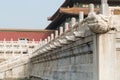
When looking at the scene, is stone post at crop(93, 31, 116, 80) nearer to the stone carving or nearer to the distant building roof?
the stone carving

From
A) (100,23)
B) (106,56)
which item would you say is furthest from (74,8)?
(100,23)

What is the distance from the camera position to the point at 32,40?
41.8 m

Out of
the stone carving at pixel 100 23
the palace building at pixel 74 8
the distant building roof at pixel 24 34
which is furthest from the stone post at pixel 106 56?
the distant building roof at pixel 24 34

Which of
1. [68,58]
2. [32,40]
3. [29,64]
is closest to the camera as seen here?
[68,58]

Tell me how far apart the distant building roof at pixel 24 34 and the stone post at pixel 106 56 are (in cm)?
3381

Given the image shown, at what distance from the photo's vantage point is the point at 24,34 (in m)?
42.9

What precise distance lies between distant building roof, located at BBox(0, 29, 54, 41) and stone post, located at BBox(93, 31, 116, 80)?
33813mm

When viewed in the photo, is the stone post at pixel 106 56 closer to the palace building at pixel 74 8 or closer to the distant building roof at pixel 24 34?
the palace building at pixel 74 8

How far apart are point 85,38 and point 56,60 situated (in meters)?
6.22

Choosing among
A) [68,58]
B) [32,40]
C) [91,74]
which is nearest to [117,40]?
[91,74]

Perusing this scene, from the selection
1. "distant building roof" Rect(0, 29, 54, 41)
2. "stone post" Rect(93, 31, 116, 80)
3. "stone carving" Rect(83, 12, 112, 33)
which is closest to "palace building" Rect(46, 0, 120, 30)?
"distant building roof" Rect(0, 29, 54, 41)

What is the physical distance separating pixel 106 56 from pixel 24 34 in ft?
115

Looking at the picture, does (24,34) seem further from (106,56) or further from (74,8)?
(106,56)

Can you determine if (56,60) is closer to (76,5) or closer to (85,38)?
(85,38)
